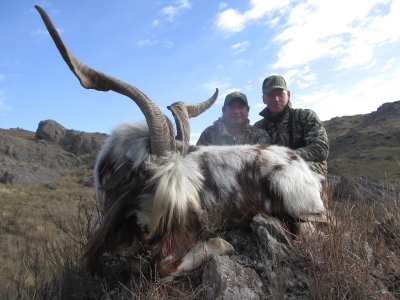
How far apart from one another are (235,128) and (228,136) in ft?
0.59

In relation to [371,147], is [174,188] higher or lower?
higher

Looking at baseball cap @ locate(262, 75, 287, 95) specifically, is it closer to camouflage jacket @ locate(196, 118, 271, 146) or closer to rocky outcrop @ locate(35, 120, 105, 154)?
camouflage jacket @ locate(196, 118, 271, 146)

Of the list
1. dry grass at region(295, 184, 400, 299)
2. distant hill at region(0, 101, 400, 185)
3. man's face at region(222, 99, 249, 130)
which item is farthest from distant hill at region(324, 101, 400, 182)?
dry grass at region(295, 184, 400, 299)

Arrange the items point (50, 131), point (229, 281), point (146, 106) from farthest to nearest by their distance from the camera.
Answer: point (50, 131) < point (146, 106) < point (229, 281)

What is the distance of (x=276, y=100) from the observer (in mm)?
5633

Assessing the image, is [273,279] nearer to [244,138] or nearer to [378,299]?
[378,299]

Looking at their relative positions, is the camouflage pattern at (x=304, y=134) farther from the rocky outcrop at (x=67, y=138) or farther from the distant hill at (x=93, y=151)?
the rocky outcrop at (x=67, y=138)

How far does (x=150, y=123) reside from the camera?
3154 millimetres

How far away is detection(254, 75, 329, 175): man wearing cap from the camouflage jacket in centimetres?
31

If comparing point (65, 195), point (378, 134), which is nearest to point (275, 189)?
point (65, 195)

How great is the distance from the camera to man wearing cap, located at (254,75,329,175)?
17.0ft

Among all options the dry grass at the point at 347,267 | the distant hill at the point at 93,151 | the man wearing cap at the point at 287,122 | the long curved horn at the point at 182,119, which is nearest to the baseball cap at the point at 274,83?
the man wearing cap at the point at 287,122

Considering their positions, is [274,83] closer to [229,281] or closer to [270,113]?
[270,113]

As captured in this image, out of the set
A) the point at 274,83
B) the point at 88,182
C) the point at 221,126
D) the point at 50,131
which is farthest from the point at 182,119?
the point at 50,131
